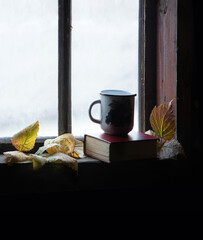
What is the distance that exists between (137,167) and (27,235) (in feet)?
1.27

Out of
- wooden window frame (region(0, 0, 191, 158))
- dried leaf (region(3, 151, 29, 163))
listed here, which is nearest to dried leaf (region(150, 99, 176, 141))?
wooden window frame (region(0, 0, 191, 158))

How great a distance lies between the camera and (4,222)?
42.1 inches

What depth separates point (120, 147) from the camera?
1.02 metres

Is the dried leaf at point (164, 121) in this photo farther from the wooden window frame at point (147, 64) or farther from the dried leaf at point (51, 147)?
the dried leaf at point (51, 147)

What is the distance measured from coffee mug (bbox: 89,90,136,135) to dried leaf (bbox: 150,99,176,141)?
0.09 m

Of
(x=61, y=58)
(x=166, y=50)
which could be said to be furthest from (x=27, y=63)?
(x=166, y=50)

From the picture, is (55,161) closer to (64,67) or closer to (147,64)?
(64,67)

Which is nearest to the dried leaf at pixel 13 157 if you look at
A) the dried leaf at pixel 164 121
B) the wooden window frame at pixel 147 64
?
the wooden window frame at pixel 147 64

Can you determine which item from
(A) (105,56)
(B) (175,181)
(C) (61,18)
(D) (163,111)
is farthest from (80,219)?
(C) (61,18)

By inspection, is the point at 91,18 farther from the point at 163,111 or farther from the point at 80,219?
the point at 80,219

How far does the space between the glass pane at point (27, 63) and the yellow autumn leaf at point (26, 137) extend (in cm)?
11

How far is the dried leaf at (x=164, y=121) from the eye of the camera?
1.10 m

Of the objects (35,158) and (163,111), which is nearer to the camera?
(35,158)

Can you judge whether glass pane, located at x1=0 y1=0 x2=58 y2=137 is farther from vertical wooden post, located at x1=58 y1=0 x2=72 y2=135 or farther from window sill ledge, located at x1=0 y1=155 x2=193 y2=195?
window sill ledge, located at x1=0 y1=155 x2=193 y2=195
